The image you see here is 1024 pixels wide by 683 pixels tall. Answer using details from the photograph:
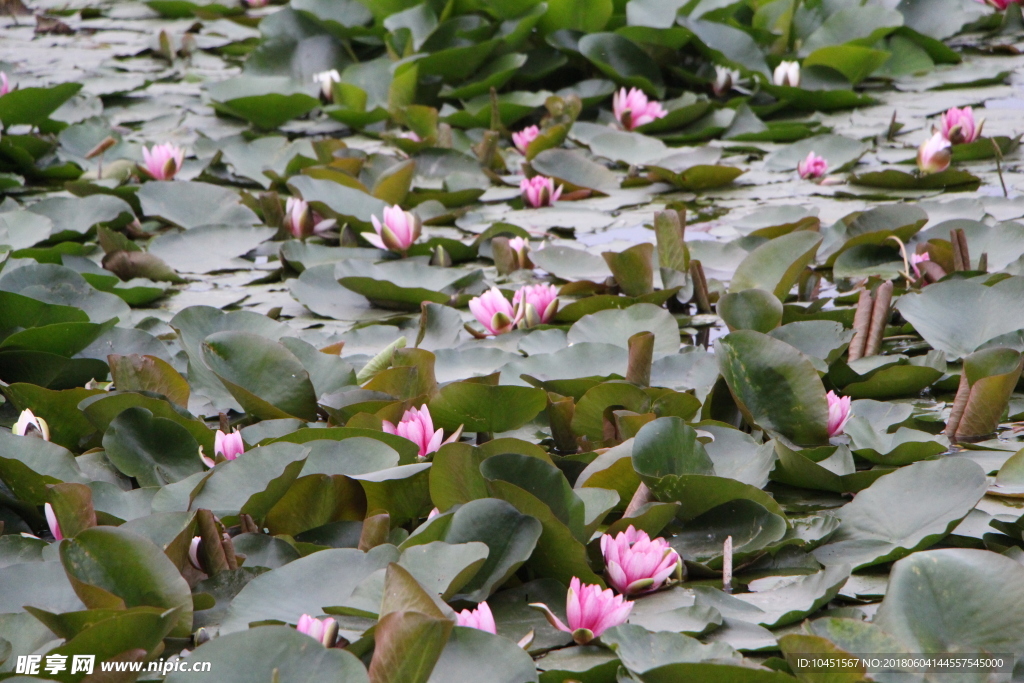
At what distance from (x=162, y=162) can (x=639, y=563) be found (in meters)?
2.17

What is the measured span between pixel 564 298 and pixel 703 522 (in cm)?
98

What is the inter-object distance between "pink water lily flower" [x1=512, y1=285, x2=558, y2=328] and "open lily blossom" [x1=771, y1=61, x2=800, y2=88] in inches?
70.9

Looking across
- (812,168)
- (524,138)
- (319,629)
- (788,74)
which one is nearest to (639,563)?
(319,629)

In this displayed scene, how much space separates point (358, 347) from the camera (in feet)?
6.17

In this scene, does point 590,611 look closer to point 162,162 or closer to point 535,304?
point 535,304

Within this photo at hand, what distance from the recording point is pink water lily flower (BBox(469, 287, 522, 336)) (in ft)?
6.05

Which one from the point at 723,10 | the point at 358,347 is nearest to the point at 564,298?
the point at 358,347

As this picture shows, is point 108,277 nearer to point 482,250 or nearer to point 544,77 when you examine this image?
point 482,250

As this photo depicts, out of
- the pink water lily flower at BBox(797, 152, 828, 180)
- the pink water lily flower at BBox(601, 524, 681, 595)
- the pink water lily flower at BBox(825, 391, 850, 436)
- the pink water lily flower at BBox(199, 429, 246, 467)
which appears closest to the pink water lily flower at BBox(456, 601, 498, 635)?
the pink water lily flower at BBox(601, 524, 681, 595)

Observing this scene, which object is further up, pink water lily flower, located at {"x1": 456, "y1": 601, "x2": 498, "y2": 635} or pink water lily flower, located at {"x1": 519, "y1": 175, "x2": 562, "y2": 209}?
pink water lily flower, located at {"x1": 456, "y1": 601, "x2": 498, "y2": 635}

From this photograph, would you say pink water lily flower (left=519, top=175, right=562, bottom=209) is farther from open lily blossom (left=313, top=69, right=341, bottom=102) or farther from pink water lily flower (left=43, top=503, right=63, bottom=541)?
pink water lily flower (left=43, top=503, right=63, bottom=541)

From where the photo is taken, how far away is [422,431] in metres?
1.37

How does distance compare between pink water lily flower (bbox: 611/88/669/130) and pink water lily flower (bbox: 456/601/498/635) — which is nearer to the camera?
pink water lily flower (bbox: 456/601/498/635)

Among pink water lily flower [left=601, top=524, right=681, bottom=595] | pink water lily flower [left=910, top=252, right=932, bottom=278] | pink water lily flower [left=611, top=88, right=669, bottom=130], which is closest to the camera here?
pink water lily flower [left=601, top=524, right=681, bottom=595]
